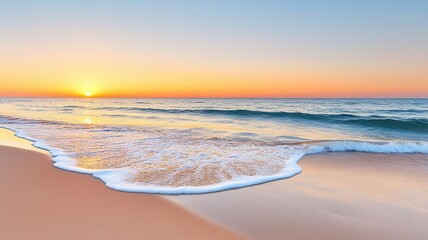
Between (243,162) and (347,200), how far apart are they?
96.7 inches

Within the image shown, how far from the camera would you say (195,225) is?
3.04 m

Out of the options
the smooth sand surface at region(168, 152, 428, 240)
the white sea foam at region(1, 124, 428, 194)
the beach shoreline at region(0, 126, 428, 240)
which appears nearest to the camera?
the beach shoreline at region(0, 126, 428, 240)

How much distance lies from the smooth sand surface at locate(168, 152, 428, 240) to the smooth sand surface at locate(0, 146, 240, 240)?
334 millimetres

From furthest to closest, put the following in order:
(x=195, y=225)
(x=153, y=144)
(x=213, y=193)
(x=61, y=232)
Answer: (x=153, y=144)
(x=213, y=193)
(x=195, y=225)
(x=61, y=232)

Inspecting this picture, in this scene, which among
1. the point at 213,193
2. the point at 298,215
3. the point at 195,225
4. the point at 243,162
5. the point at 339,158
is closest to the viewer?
the point at 195,225

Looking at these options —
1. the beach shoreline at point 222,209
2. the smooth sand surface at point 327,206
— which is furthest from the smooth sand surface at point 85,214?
the smooth sand surface at point 327,206

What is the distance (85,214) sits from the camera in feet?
10.3

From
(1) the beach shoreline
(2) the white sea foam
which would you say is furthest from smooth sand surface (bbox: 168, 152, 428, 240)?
(2) the white sea foam

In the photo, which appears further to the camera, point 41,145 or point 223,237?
point 41,145

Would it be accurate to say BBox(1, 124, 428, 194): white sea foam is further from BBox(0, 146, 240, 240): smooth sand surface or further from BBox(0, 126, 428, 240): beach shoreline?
BBox(0, 146, 240, 240): smooth sand surface

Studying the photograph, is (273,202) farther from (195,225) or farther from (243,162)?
(243,162)

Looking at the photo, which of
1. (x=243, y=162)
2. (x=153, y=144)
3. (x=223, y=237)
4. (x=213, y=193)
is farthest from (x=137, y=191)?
(x=153, y=144)

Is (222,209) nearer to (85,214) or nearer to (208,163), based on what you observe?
(85,214)

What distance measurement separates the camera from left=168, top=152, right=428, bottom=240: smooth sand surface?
117 inches
